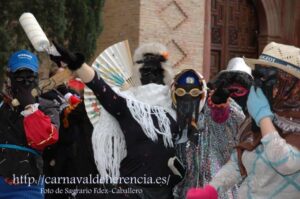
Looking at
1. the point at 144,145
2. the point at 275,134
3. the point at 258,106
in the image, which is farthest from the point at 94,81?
the point at 275,134

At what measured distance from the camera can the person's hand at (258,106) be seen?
2930 millimetres

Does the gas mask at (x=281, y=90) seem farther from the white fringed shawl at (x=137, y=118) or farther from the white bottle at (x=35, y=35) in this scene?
the white bottle at (x=35, y=35)

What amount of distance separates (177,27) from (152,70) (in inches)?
272

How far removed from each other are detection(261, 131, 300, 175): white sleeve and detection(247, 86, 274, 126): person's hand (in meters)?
0.12

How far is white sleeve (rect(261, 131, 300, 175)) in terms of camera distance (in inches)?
109

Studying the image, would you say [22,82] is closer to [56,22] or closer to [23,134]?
[23,134]

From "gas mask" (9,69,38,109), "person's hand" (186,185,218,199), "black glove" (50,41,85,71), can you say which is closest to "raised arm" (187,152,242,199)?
"person's hand" (186,185,218,199)

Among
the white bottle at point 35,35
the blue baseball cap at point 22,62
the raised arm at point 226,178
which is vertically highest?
the white bottle at point 35,35

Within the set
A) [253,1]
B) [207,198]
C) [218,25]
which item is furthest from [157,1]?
[207,198]

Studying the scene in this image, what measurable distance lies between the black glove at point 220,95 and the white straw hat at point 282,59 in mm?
871

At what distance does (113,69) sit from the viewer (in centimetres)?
428

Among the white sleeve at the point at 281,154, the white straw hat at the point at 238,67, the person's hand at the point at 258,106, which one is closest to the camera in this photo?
the white sleeve at the point at 281,154

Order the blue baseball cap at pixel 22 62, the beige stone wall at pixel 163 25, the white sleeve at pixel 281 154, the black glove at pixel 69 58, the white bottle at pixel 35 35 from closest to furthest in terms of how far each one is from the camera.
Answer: the white sleeve at pixel 281 154, the black glove at pixel 69 58, the white bottle at pixel 35 35, the blue baseball cap at pixel 22 62, the beige stone wall at pixel 163 25

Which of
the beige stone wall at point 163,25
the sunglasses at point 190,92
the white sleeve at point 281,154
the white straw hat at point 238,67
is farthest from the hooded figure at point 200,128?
the beige stone wall at point 163,25
